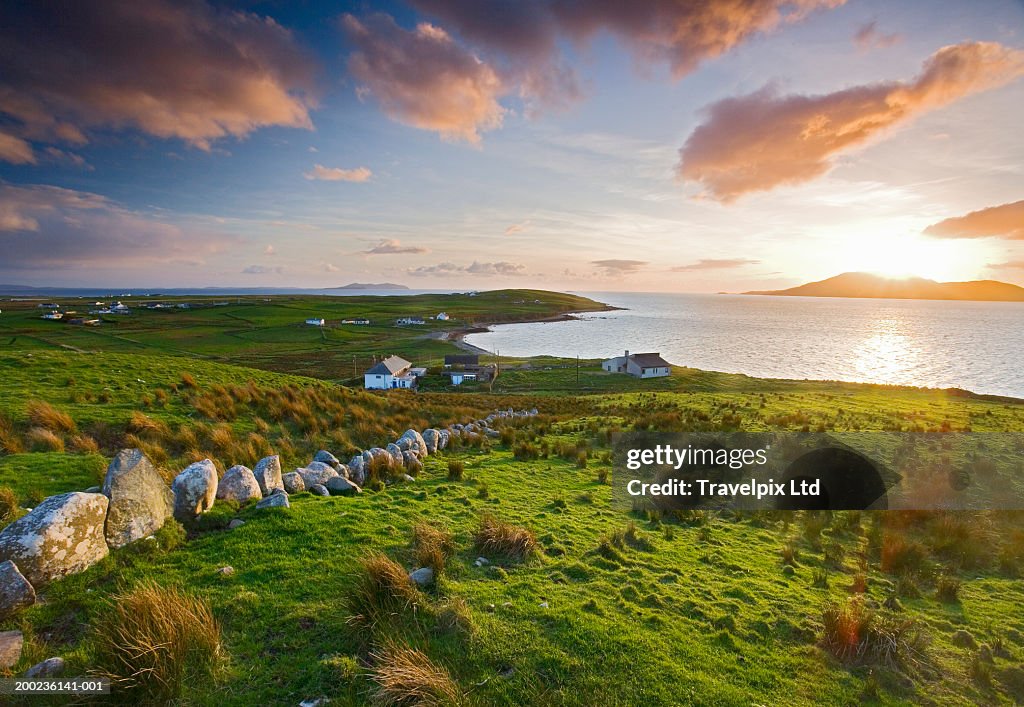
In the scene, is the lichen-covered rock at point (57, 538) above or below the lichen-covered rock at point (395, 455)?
above

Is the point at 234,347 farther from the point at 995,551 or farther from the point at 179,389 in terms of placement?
the point at 995,551

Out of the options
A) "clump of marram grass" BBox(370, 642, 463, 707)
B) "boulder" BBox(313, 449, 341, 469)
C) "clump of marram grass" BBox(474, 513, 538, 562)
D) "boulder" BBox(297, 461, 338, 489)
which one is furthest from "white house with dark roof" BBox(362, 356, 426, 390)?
"clump of marram grass" BBox(370, 642, 463, 707)

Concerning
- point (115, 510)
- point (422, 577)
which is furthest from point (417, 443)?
point (115, 510)

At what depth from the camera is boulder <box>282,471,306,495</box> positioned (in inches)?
422

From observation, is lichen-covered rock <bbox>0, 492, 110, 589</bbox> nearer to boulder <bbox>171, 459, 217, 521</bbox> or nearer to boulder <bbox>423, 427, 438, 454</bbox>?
boulder <bbox>171, 459, 217, 521</bbox>

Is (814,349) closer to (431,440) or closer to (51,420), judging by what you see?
(431,440)

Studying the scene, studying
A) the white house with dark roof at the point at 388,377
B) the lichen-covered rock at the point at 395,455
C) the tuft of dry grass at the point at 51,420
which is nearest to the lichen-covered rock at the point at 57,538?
the lichen-covered rock at the point at 395,455

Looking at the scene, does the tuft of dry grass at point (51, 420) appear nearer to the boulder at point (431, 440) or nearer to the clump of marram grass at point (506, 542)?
the boulder at point (431, 440)

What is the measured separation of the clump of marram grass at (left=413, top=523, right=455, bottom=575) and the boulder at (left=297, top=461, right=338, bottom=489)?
12.6 ft

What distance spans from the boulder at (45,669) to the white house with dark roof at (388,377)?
58.9 m

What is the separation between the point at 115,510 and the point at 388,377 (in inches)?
2316

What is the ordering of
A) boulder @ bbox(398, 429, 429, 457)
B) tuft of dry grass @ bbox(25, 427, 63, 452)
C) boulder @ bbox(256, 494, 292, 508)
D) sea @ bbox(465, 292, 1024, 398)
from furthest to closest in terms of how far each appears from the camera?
sea @ bbox(465, 292, 1024, 398), boulder @ bbox(398, 429, 429, 457), tuft of dry grass @ bbox(25, 427, 63, 452), boulder @ bbox(256, 494, 292, 508)

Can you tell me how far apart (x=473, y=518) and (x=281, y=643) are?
5148 millimetres

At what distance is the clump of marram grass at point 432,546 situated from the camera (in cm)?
742
